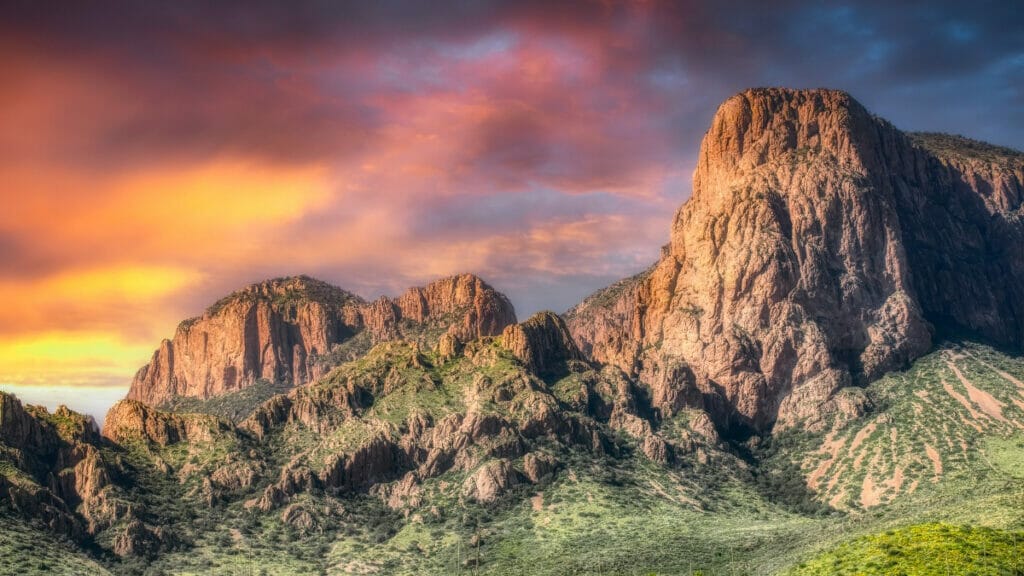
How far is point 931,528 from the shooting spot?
513 ft

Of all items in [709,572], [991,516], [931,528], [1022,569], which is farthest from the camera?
[709,572]

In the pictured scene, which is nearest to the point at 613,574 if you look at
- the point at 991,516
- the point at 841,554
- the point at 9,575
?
the point at 841,554

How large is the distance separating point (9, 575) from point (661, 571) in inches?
4736

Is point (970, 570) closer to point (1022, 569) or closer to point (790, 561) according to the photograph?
point (1022, 569)

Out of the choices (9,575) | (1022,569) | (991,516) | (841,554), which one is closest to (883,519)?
(991,516)

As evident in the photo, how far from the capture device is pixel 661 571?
196m

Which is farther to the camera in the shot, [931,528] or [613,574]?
[613,574]

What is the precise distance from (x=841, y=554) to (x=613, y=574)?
49786 millimetres

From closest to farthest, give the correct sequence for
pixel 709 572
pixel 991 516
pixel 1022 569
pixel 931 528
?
pixel 1022 569 < pixel 931 528 < pixel 991 516 < pixel 709 572

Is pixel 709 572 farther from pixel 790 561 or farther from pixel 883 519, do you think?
pixel 883 519

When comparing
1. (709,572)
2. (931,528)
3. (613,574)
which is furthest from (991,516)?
(613,574)

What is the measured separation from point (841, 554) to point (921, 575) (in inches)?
828

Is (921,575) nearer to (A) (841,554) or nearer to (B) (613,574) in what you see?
(A) (841,554)

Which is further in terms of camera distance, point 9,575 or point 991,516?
point 9,575
